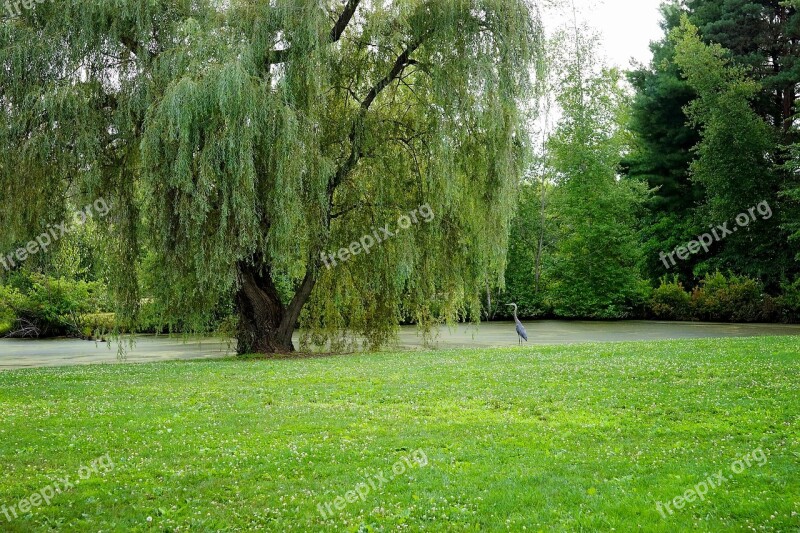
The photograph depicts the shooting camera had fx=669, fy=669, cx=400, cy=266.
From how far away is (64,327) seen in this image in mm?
35281

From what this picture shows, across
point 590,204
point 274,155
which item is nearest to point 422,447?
point 274,155

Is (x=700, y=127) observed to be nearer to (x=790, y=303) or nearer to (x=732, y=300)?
(x=732, y=300)

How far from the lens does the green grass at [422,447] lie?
5.49 m

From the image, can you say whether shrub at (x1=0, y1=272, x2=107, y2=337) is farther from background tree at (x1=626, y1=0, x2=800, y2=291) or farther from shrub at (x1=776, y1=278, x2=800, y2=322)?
shrub at (x1=776, y1=278, x2=800, y2=322)

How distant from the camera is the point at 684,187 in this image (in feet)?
134

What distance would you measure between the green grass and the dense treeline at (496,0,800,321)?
23332 mm

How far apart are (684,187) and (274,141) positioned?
106ft

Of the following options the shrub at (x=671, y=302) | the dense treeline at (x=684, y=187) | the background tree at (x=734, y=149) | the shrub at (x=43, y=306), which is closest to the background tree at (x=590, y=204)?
the dense treeline at (x=684, y=187)

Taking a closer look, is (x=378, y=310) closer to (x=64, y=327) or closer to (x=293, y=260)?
(x=293, y=260)

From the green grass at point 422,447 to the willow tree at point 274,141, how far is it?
177 inches

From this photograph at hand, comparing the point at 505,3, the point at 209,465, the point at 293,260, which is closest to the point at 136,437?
the point at 209,465

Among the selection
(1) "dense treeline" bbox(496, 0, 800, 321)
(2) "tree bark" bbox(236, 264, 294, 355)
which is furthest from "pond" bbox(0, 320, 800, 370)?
(1) "dense treeline" bbox(496, 0, 800, 321)

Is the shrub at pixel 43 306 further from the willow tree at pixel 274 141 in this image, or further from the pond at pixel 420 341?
the willow tree at pixel 274 141

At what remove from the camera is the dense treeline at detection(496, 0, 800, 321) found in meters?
33.6
